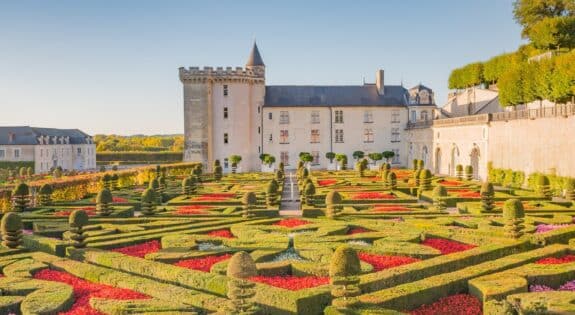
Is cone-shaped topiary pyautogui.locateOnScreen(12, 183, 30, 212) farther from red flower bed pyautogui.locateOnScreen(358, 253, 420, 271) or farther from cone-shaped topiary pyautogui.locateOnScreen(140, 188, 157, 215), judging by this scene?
red flower bed pyautogui.locateOnScreen(358, 253, 420, 271)

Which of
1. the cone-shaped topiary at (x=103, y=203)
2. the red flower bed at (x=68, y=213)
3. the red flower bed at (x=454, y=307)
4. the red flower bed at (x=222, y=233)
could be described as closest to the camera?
the red flower bed at (x=454, y=307)

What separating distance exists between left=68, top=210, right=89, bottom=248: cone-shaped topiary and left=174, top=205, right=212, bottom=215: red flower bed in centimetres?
649

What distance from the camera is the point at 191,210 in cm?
2162

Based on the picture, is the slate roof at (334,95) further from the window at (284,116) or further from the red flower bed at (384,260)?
the red flower bed at (384,260)

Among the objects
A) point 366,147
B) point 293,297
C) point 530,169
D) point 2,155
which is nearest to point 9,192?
point 293,297

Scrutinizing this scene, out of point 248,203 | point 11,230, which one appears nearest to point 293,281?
point 11,230

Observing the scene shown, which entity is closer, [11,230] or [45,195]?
[11,230]

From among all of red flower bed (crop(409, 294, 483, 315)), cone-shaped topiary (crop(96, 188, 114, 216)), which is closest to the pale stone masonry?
cone-shaped topiary (crop(96, 188, 114, 216))

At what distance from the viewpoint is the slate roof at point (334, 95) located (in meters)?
55.4

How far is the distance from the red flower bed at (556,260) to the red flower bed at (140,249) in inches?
369

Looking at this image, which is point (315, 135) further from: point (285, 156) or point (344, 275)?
point (344, 275)

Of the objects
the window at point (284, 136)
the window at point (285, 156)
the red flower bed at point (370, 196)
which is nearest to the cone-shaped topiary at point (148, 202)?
the red flower bed at point (370, 196)

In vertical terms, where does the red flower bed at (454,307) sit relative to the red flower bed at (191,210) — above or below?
below

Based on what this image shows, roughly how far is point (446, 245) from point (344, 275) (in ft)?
19.9
